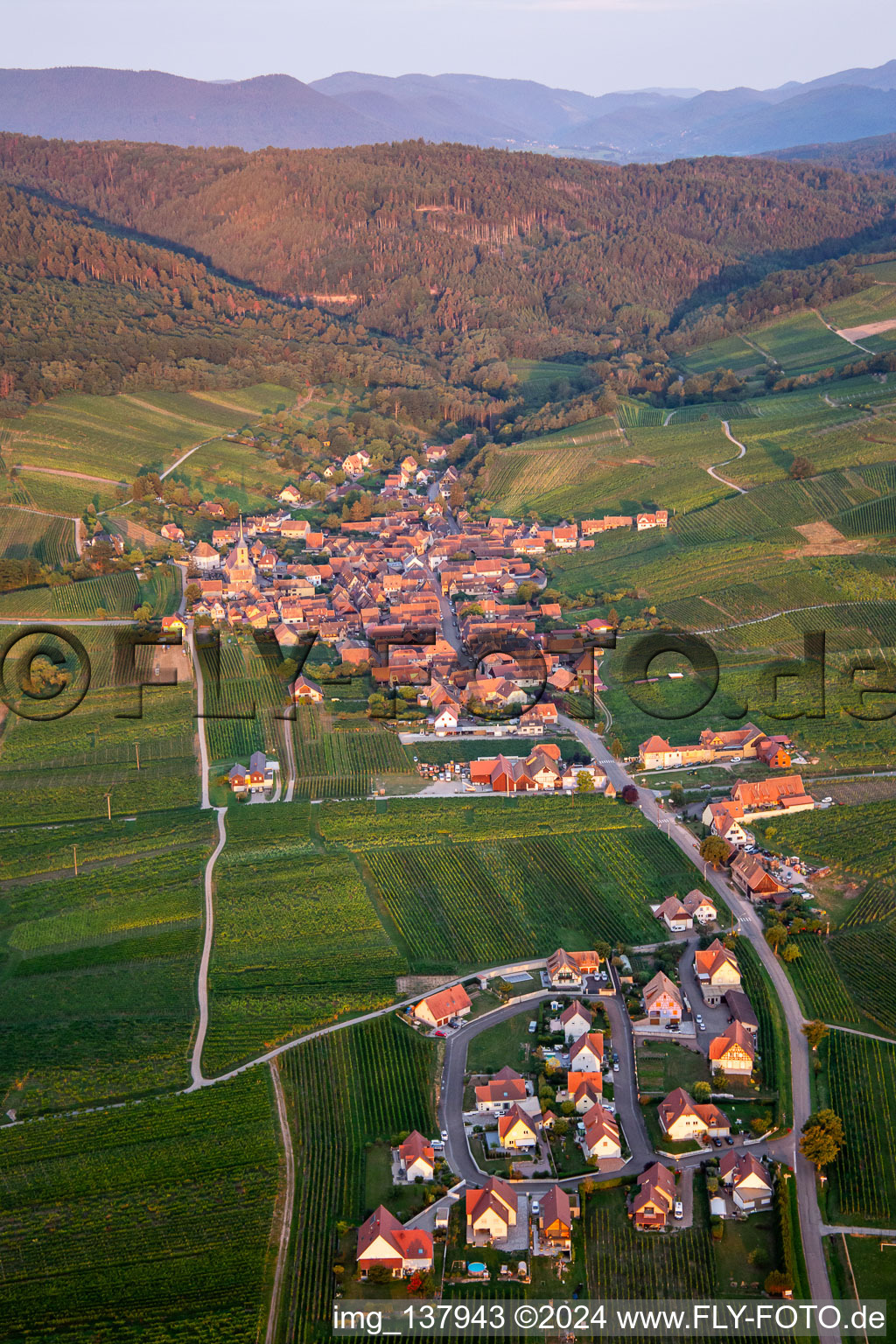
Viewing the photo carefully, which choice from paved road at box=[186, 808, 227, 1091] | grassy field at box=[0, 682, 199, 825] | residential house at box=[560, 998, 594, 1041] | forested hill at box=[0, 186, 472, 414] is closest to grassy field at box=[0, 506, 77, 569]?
forested hill at box=[0, 186, 472, 414]

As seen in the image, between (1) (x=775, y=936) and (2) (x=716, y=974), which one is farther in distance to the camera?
(1) (x=775, y=936)

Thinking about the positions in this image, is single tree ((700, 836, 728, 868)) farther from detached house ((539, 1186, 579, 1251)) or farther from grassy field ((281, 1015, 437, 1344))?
detached house ((539, 1186, 579, 1251))

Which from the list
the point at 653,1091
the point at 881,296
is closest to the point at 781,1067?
the point at 653,1091

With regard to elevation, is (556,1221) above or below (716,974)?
below

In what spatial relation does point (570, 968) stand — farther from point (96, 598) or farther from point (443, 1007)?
point (96, 598)

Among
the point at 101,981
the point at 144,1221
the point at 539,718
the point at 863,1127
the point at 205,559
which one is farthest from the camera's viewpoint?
the point at 205,559

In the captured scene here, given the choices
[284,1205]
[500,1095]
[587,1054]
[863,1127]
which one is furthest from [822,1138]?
[284,1205]

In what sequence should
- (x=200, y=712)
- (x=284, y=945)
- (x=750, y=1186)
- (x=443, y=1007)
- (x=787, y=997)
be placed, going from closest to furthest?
(x=750, y=1186) → (x=443, y=1007) → (x=787, y=997) → (x=284, y=945) → (x=200, y=712)

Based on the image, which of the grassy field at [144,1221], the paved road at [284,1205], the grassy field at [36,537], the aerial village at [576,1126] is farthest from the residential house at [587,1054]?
the grassy field at [36,537]
